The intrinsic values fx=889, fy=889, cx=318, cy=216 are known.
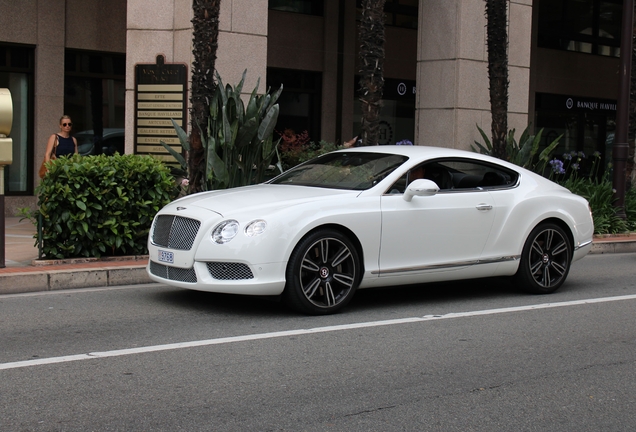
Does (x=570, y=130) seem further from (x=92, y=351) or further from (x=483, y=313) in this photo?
(x=92, y=351)

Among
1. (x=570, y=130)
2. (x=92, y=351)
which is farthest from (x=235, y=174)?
(x=570, y=130)

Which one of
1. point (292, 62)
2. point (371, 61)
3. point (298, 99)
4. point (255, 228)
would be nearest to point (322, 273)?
point (255, 228)

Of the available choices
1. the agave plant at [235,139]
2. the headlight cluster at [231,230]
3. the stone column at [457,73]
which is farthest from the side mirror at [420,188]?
the stone column at [457,73]

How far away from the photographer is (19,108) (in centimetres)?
1700

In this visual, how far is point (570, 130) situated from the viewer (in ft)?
91.5

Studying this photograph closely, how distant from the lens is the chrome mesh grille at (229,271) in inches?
300

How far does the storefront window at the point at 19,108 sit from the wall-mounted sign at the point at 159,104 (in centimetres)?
382

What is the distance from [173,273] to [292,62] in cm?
1327

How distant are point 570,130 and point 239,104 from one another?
59.5 feet

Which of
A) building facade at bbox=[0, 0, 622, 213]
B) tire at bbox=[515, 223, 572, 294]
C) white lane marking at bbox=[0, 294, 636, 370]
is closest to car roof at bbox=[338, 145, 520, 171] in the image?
tire at bbox=[515, 223, 572, 294]

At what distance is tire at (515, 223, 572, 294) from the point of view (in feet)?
30.7

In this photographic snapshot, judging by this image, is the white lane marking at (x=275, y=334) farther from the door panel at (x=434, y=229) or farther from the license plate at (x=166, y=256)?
the license plate at (x=166, y=256)

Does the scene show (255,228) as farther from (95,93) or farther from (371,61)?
(95,93)

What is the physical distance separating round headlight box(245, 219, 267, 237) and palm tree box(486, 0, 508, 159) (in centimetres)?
911
